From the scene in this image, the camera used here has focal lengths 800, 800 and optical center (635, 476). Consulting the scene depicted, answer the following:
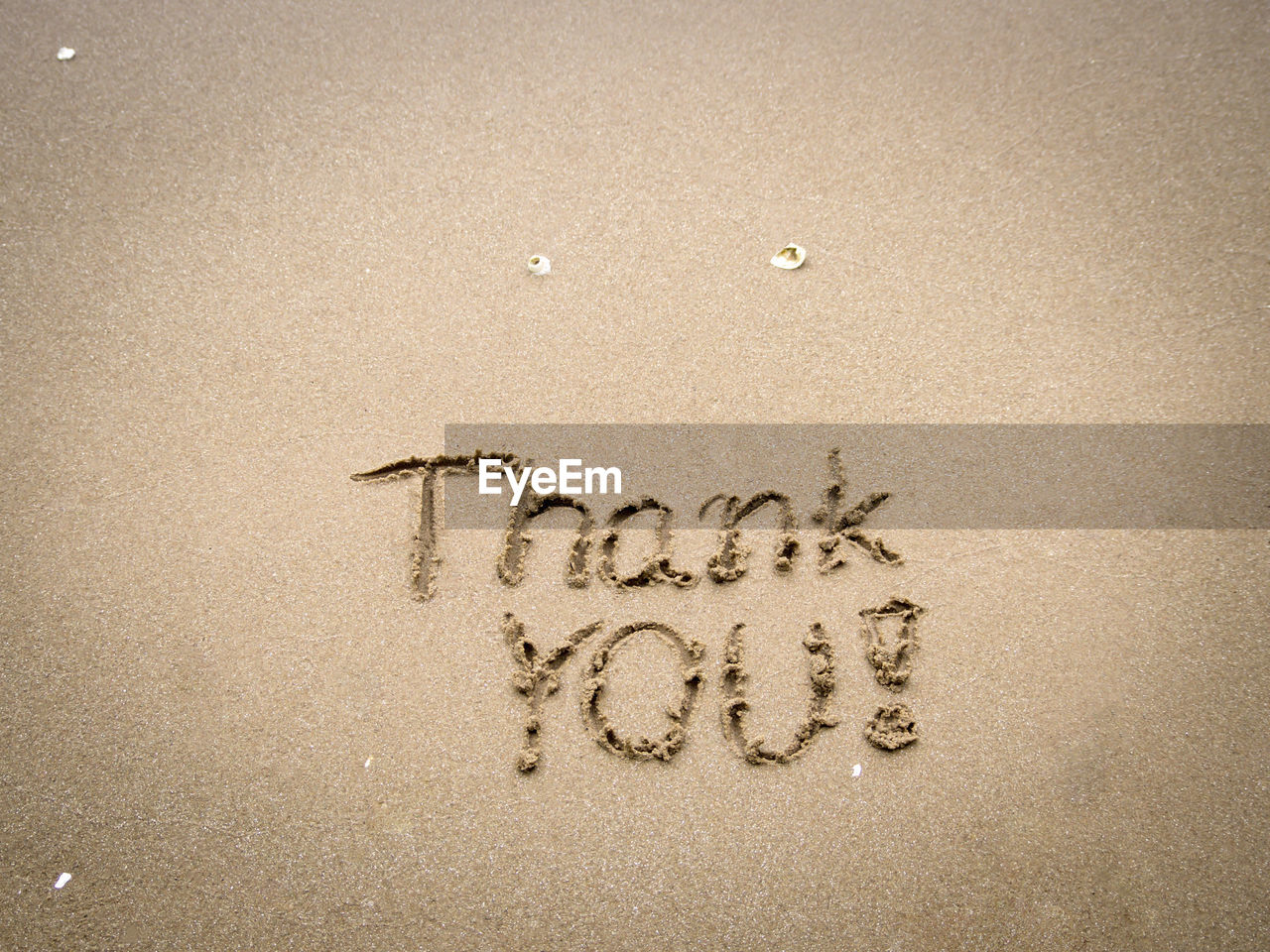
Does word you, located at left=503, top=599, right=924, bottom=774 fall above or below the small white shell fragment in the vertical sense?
below

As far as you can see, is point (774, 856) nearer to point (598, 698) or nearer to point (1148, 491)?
point (598, 698)

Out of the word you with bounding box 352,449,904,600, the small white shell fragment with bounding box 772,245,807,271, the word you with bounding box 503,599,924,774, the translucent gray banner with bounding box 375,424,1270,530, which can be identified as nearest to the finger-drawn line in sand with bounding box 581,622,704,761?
the word you with bounding box 503,599,924,774

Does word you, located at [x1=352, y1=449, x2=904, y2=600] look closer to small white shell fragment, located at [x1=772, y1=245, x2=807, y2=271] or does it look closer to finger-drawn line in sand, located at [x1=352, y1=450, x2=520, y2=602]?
finger-drawn line in sand, located at [x1=352, y1=450, x2=520, y2=602]

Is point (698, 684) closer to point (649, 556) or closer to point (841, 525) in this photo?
point (649, 556)

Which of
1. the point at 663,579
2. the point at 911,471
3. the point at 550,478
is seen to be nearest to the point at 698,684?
the point at 663,579

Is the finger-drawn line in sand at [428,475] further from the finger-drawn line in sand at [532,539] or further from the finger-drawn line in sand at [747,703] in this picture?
the finger-drawn line in sand at [747,703]

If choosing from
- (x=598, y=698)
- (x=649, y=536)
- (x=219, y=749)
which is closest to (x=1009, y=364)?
(x=649, y=536)

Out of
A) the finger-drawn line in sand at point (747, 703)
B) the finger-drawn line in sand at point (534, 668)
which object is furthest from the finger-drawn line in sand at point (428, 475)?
the finger-drawn line in sand at point (747, 703)

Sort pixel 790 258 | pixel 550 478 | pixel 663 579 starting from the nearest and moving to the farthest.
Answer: pixel 663 579 → pixel 550 478 → pixel 790 258
